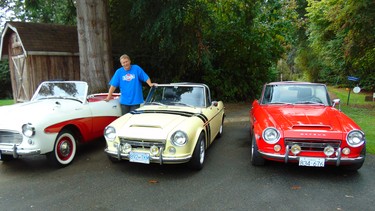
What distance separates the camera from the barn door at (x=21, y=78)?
42.5 feet

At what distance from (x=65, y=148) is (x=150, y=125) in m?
1.85

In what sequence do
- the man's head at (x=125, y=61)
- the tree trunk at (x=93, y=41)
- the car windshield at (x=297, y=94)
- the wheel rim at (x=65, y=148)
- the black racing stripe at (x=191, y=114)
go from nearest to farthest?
the wheel rim at (x=65, y=148), the black racing stripe at (x=191, y=114), the car windshield at (x=297, y=94), the man's head at (x=125, y=61), the tree trunk at (x=93, y=41)

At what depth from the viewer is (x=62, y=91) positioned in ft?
20.5

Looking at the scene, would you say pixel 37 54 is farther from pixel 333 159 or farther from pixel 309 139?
pixel 333 159

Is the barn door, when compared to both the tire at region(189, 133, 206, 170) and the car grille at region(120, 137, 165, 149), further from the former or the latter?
the tire at region(189, 133, 206, 170)

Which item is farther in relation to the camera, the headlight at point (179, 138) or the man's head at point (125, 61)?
the man's head at point (125, 61)

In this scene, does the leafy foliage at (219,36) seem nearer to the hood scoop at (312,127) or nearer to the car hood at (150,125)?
the car hood at (150,125)

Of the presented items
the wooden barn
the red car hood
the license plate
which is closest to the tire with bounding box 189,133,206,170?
the license plate

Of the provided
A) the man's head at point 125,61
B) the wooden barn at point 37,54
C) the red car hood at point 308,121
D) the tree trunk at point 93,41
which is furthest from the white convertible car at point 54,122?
the wooden barn at point 37,54

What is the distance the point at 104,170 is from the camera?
514 cm

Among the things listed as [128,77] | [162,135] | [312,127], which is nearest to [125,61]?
[128,77]

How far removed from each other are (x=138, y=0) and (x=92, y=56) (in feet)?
7.82

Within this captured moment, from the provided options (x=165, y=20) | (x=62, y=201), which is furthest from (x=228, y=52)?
(x=62, y=201)

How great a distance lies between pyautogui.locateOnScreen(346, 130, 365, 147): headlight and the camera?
4449mm
